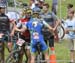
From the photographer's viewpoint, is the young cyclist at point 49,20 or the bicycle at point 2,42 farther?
the young cyclist at point 49,20

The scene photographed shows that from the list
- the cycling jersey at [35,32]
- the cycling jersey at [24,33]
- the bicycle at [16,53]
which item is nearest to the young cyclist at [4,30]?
the bicycle at [16,53]

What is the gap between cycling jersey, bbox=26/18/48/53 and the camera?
11.0m

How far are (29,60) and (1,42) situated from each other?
1.10 meters

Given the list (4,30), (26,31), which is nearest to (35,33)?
(26,31)

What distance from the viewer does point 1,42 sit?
12.3 metres

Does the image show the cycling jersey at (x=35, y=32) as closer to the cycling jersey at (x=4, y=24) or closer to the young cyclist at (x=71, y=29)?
the cycling jersey at (x=4, y=24)

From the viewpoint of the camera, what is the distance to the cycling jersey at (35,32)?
1102 centimetres

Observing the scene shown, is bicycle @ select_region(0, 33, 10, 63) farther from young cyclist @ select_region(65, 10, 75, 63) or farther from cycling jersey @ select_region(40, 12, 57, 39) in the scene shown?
young cyclist @ select_region(65, 10, 75, 63)

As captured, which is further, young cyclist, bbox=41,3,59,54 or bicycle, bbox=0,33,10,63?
young cyclist, bbox=41,3,59,54

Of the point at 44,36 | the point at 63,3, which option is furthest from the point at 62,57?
the point at 63,3

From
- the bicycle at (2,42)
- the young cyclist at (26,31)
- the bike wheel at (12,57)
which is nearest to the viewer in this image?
the young cyclist at (26,31)

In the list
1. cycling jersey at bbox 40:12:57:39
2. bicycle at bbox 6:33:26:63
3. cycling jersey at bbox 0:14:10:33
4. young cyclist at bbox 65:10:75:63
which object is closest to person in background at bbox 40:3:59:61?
cycling jersey at bbox 40:12:57:39

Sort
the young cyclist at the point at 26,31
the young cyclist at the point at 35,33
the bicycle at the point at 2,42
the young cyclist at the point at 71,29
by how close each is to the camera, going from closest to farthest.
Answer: the young cyclist at the point at 35,33, the young cyclist at the point at 26,31, the bicycle at the point at 2,42, the young cyclist at the point at 71,29

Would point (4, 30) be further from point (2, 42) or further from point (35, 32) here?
point (35, 32)
